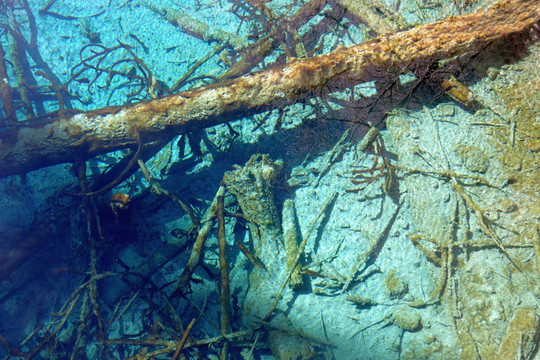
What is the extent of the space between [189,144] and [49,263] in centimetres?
212

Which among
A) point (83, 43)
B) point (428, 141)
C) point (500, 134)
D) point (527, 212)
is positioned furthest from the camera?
point (83, 43)

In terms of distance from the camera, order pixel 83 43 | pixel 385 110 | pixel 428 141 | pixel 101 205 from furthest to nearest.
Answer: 1. pixel 83 43
2. pixel 101 205
3. pixel 385 110
4. pixel 428 141

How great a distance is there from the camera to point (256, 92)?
2750mm

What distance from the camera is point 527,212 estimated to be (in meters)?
2.14

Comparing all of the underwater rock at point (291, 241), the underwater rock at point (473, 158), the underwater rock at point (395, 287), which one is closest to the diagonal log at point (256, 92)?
the underwater rock at point (473, 158)

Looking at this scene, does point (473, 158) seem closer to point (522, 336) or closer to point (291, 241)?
point (522, 336)

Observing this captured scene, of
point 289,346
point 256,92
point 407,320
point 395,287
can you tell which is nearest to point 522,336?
point 407,320

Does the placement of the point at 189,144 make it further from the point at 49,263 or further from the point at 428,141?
the point at 428,141

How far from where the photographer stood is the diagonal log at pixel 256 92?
2.43 meters

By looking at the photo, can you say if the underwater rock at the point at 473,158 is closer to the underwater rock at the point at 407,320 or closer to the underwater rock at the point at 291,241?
the underwater rock at the point at 407,320

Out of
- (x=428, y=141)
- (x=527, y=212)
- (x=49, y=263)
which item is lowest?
(x=527, y=212)

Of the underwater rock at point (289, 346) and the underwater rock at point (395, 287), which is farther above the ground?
the underwater rock at point (395, 287)

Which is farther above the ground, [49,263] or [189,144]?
[189,144]

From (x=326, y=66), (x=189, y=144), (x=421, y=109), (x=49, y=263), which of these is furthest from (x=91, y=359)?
(x=421, y=109)
